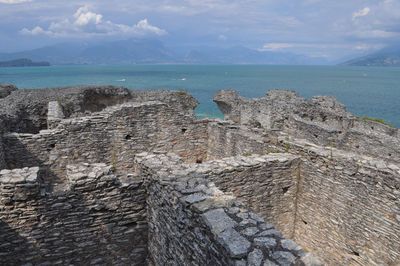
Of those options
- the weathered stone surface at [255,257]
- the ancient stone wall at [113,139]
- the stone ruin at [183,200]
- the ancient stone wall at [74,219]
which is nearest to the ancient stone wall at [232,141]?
the stone ruin at [183,200]

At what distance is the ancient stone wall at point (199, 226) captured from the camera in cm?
352

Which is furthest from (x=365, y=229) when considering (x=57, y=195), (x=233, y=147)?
(x=57, y=195)

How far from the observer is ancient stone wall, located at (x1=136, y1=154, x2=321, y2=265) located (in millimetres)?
3520

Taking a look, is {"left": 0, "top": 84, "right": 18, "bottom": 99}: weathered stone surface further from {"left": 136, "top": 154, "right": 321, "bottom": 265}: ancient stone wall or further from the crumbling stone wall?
the crumbling stone wall

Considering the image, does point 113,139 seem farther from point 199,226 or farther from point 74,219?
point 199,226

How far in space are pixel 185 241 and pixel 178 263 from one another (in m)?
0.67

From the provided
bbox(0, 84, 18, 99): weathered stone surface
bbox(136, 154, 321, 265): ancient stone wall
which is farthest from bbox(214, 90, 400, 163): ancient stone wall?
bbox(0, 84, 18, 99): weathered stone surface

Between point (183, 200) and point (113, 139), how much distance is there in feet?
22.9

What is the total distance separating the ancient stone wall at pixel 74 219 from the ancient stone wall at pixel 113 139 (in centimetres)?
442

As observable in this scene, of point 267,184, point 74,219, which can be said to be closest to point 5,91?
point 74,219

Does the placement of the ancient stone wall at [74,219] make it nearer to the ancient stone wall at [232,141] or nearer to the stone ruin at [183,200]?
the stone ruin at [183,200]

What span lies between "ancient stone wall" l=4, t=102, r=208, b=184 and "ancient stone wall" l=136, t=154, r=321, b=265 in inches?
179

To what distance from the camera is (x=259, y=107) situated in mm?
21109

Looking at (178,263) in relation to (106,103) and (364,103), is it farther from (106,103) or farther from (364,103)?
(364,103)
